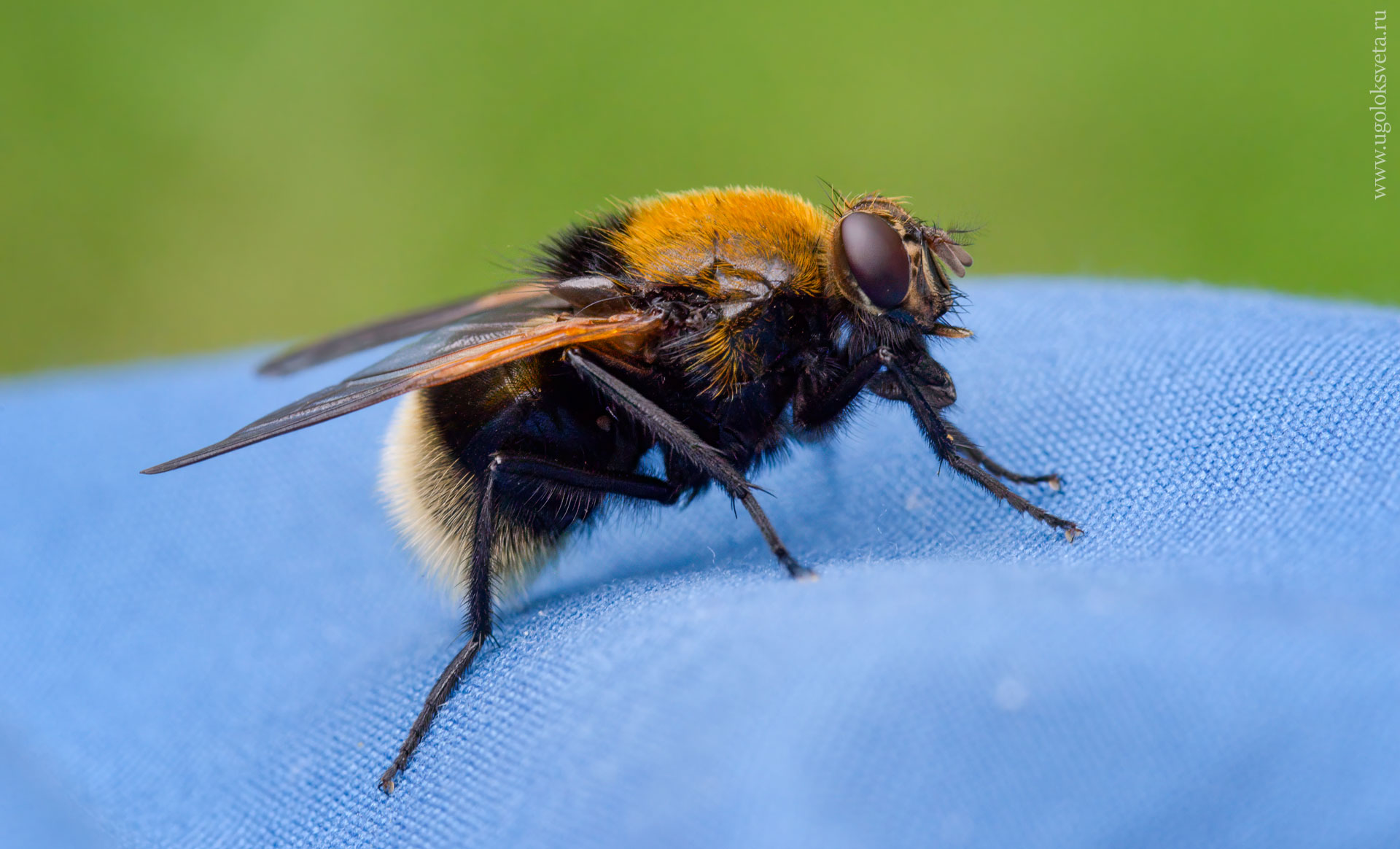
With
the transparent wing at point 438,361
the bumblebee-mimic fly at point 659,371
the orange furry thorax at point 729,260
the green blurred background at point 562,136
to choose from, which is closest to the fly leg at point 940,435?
the bumblebee-mimic fly at point 659,371

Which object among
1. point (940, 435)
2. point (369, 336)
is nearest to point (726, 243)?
point (940, 435)

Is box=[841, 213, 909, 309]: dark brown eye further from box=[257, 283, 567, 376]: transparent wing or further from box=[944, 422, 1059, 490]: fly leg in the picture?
box=[257, 283, 567, 376]: transparent wing

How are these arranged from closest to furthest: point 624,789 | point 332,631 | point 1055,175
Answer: point 624,789 → point 332,631 → point 1055,175

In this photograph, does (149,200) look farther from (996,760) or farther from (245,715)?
(996,760)

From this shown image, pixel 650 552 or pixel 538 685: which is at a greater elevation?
pixel 538 685

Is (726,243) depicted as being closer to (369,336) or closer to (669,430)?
(669,430)

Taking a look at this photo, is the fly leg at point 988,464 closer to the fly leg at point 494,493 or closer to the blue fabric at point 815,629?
the blue fabric at point 815,629

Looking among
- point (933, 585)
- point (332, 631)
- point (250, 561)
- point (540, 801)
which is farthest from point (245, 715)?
point (933, 585)
